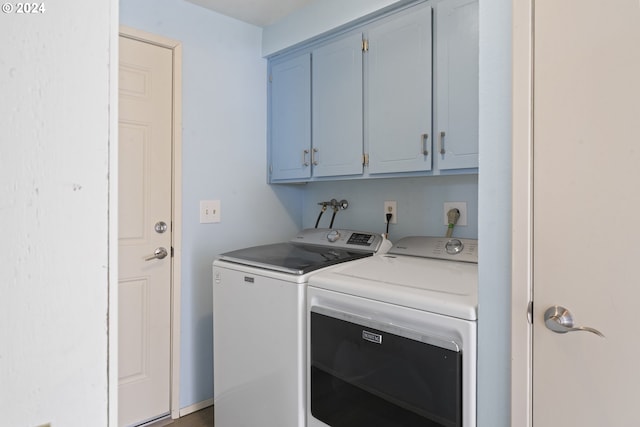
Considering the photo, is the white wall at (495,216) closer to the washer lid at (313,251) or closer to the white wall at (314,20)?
the washer lid at (313,251)

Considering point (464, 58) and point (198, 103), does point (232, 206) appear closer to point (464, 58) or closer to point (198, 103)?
point (198, 103)

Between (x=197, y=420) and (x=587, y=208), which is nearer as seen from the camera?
(x=587, y=208)

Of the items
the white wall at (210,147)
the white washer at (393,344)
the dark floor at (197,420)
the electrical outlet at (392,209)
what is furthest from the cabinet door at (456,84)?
the dark floor at (197,420)

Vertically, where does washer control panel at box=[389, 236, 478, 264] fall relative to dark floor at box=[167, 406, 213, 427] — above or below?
above

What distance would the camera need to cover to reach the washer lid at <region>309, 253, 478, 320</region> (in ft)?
3.85

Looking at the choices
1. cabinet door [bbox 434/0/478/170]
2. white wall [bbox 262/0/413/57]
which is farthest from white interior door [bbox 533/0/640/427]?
white wall [bbox 262/0/413/57]

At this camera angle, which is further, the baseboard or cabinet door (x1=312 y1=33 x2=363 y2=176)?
the baseboard

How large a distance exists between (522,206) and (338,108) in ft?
4.59

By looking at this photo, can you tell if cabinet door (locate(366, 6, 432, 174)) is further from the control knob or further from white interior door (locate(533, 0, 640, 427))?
white interior door (locate(533, 0, 640, 427))

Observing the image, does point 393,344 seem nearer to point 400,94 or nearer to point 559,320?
point 559,320

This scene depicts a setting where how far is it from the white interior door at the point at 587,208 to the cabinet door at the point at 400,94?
0.86 meters

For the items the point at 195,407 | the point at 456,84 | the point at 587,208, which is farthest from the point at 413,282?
the point at 195,407

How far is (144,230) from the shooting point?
6.97 feet

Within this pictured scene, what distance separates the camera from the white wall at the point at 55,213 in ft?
1.38
